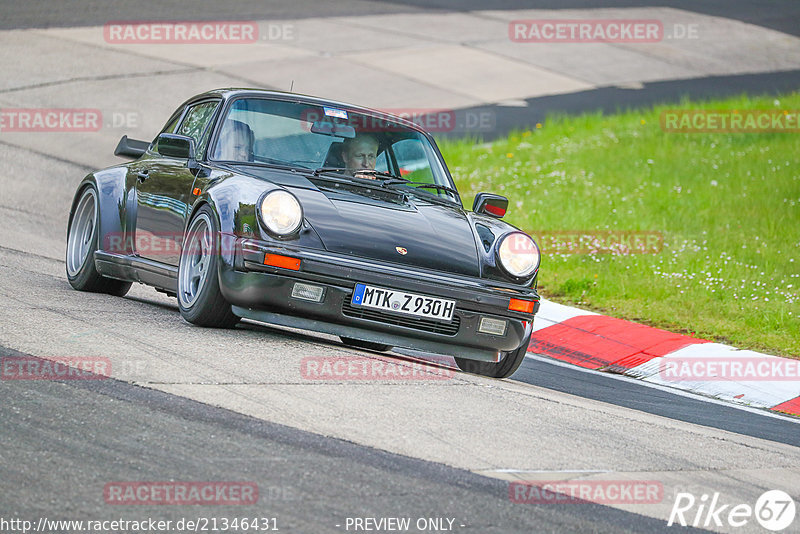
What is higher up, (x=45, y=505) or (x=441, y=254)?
(x=441, y=254)

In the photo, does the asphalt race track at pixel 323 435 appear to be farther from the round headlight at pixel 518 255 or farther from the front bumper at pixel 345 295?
the round headlight at pixel 518 255

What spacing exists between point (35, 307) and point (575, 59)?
17.7 m

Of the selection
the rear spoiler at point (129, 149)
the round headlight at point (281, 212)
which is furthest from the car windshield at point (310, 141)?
the rear spoiler at point (129, 149)

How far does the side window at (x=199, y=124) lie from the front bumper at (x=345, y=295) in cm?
151

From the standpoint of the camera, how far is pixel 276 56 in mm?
20609

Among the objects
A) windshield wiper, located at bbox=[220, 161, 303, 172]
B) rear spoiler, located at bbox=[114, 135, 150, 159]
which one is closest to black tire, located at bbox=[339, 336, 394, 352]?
windshield wiper, located at bbox=[220, 161, 303, 172]

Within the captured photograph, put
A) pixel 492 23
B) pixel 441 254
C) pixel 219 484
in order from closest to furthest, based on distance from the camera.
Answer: pixel 219 484 → pixel 441 254 → pixel 492 23

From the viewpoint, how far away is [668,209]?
1259cm

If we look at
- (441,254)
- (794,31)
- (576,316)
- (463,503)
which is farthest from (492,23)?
(463,503)

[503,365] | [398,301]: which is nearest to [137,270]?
[398,301]

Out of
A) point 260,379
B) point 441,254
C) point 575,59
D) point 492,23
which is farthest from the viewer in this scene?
point 492,23

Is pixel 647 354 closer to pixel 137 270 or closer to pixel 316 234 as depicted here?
pixel 316 234

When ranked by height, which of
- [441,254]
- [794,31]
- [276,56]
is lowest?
[441,254]

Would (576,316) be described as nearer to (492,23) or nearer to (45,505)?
(45,505)
